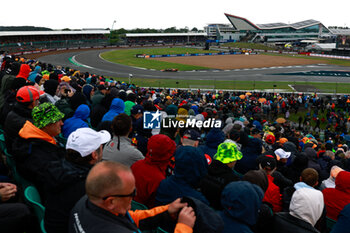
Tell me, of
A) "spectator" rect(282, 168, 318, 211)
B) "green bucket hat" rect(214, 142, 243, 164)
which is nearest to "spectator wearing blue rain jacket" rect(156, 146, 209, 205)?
"green bucket hat" rect(214, 142, 243, 164)

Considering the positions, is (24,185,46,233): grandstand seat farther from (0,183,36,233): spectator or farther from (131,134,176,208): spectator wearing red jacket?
(131,134,176,208): spectator wearing red jacket

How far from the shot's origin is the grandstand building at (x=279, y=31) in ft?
459

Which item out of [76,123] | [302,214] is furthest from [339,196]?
[76,123]

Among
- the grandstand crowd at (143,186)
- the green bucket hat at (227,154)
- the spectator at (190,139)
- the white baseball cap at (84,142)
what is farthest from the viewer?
the spectator at (190,139)

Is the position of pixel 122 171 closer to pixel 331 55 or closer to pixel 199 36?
pixel 331 55

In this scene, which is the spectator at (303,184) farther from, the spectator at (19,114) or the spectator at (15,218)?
the spectator at (19,114)

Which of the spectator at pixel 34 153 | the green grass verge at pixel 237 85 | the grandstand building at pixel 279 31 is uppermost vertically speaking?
the grandstand building at pixel 279 31

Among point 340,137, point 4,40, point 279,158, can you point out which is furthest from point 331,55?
point 4,40

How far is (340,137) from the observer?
50.9 feet

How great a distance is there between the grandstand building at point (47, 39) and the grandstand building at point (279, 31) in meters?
77.1

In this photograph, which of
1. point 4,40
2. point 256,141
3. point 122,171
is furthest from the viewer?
point 4,40

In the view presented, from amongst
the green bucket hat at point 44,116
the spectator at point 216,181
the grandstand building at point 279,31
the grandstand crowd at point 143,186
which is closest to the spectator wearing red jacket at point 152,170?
the grandstand crowd at point 143,186

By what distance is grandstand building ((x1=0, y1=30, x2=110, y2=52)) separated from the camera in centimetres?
8206

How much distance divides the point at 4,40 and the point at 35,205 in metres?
101
